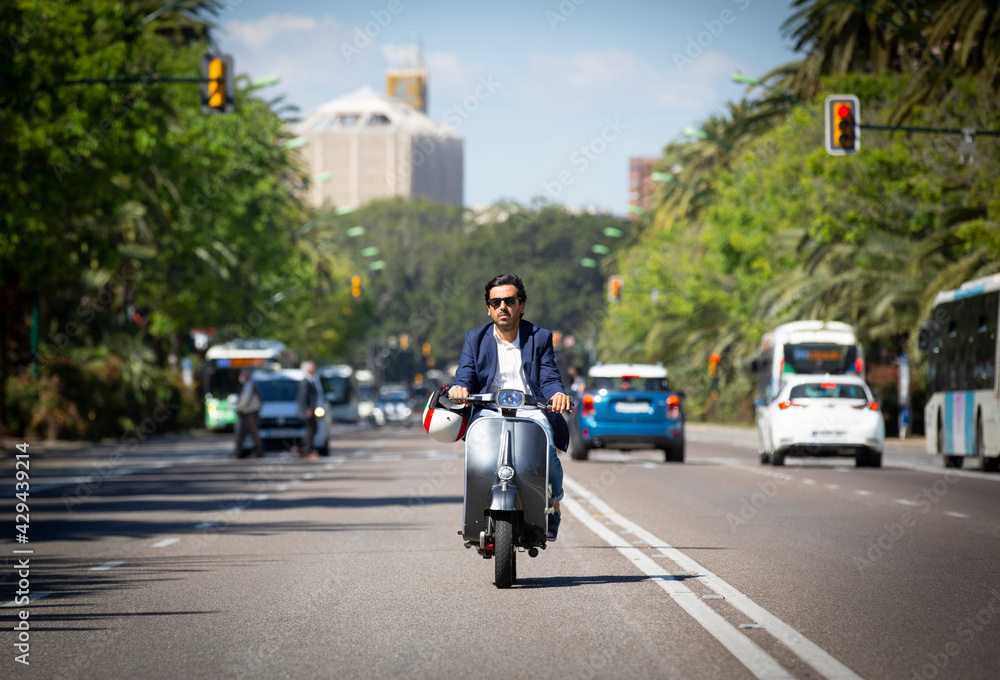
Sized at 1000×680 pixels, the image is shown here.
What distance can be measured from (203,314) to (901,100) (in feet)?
82.5

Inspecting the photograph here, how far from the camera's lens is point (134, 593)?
959 centimetres

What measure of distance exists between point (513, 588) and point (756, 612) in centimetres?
177

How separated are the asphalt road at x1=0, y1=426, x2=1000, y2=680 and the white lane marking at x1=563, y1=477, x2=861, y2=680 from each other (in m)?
0.03

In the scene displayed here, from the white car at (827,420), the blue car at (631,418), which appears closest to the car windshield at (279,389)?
the blue car at (631,418)

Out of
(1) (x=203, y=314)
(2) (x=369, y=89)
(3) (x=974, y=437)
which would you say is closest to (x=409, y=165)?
(2) (x=369, y=89)

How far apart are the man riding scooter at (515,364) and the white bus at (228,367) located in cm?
4086

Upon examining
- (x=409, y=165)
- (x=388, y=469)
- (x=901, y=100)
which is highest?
(x=409, y=165)

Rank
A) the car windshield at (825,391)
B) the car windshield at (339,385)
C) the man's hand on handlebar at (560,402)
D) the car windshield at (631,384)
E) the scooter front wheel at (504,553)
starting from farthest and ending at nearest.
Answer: the car windshield at (339,385) → the car windshield at (631,384) → the car windshield at (825,391) → the scooter front wheel at (504,553) → the man's hand on handlebar at (560,402)

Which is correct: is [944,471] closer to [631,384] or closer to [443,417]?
[631,384]

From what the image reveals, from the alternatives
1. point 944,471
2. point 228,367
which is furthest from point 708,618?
point 228,367

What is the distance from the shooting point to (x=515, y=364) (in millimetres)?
9445

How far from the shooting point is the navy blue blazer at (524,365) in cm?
937

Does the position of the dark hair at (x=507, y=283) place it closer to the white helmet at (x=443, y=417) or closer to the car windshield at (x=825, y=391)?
the white helmet at (x=443, y=417)

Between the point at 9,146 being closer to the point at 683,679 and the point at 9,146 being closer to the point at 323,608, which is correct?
the point at 323,608
